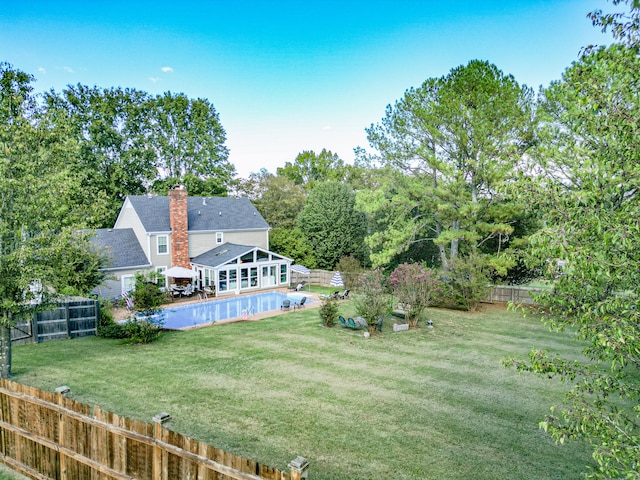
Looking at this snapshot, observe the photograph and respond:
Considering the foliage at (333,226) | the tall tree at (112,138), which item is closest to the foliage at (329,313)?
the foliage at (333,226)

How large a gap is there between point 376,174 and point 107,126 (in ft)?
83.6

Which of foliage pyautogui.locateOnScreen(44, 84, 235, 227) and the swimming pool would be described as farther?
foliage pyautogui.locateOnScreen(44, 84, 235, 227)

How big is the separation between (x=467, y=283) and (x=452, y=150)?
26.1ft

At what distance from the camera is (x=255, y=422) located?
7570 millimetres

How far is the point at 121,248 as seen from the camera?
24156 millimetres

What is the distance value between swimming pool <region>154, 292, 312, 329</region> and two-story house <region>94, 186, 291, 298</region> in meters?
1.76

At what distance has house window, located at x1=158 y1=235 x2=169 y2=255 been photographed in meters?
25.3

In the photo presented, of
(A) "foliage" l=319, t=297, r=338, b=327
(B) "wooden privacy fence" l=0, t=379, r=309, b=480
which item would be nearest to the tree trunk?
(B) "wooden privacy fence" l=0, t=379, r=309, b=480

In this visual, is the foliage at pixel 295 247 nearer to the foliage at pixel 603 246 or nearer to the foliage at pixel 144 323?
the foliage at pixel 144 323

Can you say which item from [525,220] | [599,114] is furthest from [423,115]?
[599,114]

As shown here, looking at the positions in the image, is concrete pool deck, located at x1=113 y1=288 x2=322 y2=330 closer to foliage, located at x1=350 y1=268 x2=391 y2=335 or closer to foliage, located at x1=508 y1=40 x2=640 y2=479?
foliage, located at x1=350 y1=268 x2=391 y2=335

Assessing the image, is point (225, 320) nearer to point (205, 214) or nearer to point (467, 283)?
point (467, 283)

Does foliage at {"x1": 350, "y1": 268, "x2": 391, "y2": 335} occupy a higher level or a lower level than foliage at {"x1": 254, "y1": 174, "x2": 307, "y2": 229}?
lower

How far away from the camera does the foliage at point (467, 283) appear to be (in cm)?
1961
